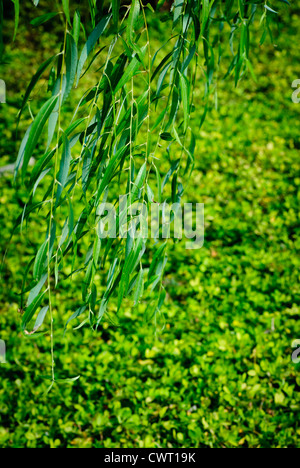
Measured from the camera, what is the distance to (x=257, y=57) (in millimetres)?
5398

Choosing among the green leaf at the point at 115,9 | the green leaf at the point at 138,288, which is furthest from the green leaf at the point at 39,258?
the green leaf at the point at 115,9

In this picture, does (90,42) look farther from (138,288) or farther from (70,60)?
(138,288)

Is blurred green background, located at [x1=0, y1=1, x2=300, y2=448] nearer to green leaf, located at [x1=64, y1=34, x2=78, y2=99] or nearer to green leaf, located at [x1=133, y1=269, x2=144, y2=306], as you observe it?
green leaf, located at [x1=133, y1=269, x2=144, y2=306]

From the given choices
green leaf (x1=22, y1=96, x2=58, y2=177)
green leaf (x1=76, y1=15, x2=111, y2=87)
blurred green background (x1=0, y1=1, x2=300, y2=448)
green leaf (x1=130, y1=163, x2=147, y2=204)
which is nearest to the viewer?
green leaf (x1=22, y1=96, x2=58, y2=177)

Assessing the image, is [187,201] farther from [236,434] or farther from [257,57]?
[257,57]

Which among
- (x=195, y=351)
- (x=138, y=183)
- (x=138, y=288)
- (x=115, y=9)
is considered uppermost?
(x=115, y=9)

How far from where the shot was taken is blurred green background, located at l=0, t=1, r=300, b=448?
5.98ft

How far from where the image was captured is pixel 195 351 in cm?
212

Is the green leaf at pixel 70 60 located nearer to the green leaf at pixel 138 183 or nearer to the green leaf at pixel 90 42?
the green leaf at pixel 90 42

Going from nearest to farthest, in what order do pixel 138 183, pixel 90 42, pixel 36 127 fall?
pixel 36 127 → pixel 90 42 → pixel 138 183

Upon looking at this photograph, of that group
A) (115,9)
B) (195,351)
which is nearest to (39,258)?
(115,9)

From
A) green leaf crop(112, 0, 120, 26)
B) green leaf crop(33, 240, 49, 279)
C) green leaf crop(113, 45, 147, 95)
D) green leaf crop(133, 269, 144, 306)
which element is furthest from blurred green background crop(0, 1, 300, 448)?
green leaf crop(112, 0, 120, 26)
